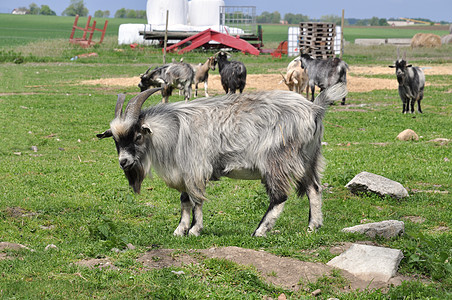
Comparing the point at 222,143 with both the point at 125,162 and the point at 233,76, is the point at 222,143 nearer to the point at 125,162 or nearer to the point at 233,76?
the point at 125,162

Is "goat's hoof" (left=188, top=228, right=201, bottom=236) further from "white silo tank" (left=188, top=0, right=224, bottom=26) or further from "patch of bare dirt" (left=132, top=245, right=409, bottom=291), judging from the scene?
"white silo tank" (left=188, top=0, right=224, bottom=26)

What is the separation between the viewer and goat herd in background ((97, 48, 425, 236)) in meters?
5.97

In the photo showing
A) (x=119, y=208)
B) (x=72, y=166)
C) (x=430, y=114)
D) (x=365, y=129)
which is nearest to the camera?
(x=119, y=208)

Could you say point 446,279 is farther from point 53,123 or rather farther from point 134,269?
point 53,123

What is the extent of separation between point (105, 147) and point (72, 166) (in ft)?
6.51

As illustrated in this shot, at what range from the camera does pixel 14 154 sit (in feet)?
34.6

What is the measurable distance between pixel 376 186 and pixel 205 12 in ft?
120

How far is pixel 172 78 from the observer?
57.8 ft

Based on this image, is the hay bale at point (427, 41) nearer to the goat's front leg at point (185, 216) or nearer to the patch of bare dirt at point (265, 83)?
the patch of bare dirt at point (265, 83)

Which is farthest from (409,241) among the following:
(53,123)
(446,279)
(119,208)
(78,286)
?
(53,123)

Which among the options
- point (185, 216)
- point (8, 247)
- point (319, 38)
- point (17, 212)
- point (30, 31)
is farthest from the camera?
point (30, 31)

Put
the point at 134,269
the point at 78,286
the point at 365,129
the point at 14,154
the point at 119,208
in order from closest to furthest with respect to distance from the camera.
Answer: the point at 78,286
the point at 134,269
the point at 119,208
the point at 14,154
the point at 365,129

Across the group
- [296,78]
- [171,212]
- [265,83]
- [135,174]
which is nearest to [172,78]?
[296,78]

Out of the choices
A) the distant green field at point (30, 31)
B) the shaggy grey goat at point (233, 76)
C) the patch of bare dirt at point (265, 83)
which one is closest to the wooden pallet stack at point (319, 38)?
the patch of bare dirt at point (265, 83)
